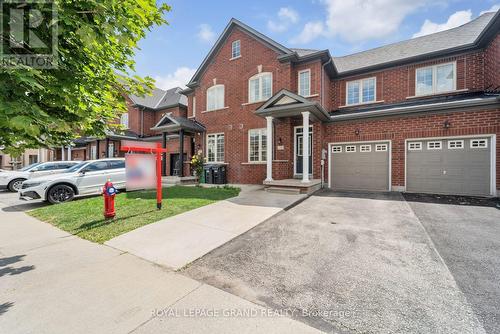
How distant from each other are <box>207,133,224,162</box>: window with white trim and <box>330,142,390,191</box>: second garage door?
6.75 meters

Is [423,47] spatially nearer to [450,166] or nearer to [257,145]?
[450,166]

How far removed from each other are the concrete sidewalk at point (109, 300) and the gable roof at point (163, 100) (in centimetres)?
1649

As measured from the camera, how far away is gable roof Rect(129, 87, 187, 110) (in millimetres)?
19078

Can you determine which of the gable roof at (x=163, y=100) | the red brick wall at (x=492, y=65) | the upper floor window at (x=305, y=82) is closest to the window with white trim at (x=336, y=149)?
the upper floor window at (x=305, y=82)

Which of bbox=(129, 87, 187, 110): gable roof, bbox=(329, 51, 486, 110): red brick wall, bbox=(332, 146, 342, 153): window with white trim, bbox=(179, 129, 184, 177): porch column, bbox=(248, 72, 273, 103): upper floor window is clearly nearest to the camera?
bbox=(329, 51, 486, 110): red brick wall

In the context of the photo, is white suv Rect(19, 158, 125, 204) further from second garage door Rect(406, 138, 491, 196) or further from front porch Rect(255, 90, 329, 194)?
second garage door Rect(406, 138, 491, 196)

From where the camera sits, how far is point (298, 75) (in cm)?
1160

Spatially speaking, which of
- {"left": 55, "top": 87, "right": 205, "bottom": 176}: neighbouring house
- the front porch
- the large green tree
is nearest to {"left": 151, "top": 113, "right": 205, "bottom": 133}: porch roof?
{"left": 55, "top": 87, "right": 205, "bottom": 176}: neighbouring house

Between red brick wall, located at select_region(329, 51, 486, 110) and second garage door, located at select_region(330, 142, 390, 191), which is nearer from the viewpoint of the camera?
red brick wall, located at select_region(329, 51, 486, 110)

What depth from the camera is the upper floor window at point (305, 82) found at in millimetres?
11219

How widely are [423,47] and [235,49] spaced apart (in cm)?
1055

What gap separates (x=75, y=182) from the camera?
29.0 feet

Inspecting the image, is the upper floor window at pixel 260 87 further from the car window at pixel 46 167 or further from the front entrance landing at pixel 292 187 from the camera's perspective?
the car window at pixel 46 167

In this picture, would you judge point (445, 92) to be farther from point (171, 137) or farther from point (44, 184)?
point (44, 184)
